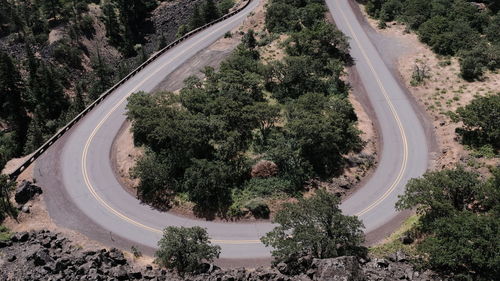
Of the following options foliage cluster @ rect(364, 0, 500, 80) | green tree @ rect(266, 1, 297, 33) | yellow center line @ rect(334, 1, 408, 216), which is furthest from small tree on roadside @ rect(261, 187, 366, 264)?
green tree @ rect(266, 1, 297, 33)

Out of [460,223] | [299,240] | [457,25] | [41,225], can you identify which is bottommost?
[41,225]

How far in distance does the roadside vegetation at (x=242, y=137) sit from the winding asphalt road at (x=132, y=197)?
3294 mm

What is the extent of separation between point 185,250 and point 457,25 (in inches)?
2803

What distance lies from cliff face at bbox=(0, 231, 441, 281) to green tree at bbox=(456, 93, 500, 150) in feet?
86.0

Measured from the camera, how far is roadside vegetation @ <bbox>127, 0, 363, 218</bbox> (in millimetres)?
52875

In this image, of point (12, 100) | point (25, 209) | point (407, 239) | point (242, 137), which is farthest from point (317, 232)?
point (12, 100)

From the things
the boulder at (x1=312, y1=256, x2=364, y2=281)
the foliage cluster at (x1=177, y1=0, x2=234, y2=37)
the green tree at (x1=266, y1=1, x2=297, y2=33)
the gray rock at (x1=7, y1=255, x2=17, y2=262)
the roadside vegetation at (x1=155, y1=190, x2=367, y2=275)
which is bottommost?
the gray rock at (x1=7, y1=255, x2=17, y2=262)

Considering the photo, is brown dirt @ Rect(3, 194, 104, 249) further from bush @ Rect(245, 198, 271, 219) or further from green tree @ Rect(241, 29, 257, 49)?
green tree @ Rect(241, 29, 257, 49)

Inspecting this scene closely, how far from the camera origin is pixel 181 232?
42031mm

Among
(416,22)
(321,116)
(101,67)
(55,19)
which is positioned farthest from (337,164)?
(55,19)

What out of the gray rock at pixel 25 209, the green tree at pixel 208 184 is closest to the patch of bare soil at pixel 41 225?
the gray rock at pixel 25 209

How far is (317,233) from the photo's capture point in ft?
Answer: 133

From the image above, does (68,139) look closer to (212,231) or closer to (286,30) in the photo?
(212,231)

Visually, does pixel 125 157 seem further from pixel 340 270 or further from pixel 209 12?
pixel 209 12
